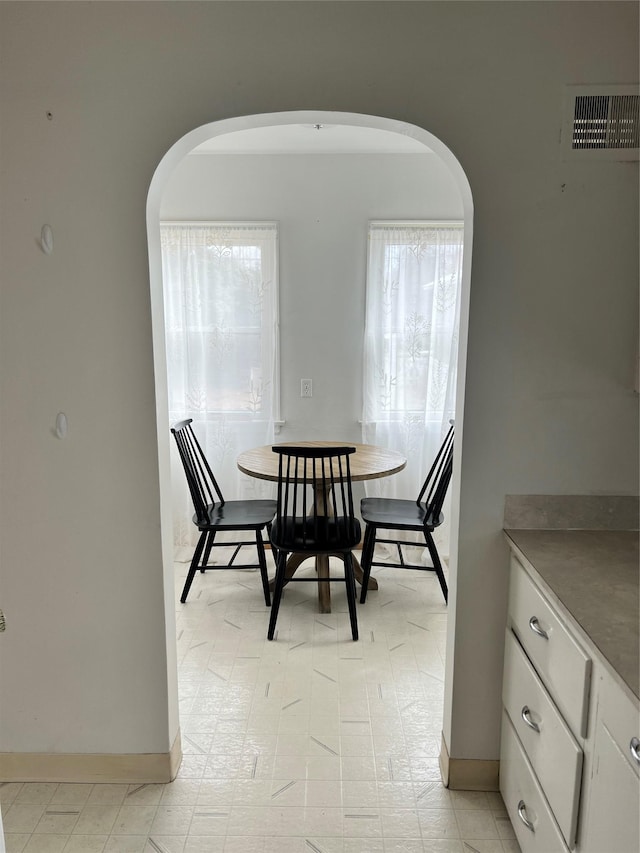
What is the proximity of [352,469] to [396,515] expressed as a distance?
38cm

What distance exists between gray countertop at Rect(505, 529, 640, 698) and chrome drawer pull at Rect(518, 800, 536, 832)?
659mm

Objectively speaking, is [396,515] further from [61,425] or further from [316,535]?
[61,425]

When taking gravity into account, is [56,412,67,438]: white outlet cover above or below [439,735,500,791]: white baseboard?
above

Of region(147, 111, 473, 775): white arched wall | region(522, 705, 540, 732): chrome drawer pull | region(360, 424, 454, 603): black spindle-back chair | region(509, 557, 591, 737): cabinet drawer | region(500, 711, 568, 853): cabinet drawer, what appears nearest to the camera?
region(509, 557, 591, 737): cabinet drawer

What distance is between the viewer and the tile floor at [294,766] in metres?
1.76

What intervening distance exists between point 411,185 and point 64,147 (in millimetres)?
2545

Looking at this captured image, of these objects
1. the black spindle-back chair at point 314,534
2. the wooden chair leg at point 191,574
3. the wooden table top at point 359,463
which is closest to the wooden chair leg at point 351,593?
the black spindle-back chair at point 314,534

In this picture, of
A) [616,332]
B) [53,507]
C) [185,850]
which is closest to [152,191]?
[53,507]

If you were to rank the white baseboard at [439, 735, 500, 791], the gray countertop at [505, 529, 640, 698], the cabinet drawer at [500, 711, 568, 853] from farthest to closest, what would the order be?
the white baseboard at [439, 735, 500, 791], the cabinet drawer at [500, 711, 568, 853], the gray countertop at [505, 529, 640, 698]

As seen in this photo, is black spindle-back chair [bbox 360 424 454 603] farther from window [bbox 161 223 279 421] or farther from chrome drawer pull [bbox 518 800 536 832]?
chrome drawer pull [bbox 518 800 536 832]

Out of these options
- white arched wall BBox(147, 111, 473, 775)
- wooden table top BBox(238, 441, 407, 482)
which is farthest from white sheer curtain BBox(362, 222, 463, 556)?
white arched wall BBox(147, 111, 473, 775)

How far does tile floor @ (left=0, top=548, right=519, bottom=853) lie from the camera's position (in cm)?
176

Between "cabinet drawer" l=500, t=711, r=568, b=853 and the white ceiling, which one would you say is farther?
the white ceiling

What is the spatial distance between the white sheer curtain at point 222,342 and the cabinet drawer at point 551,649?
2.42m
